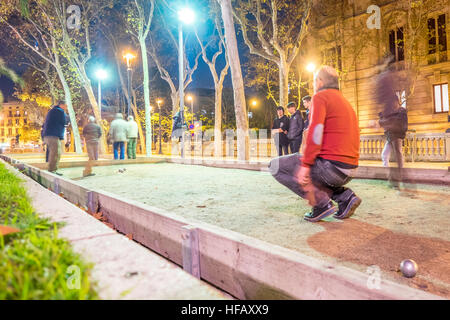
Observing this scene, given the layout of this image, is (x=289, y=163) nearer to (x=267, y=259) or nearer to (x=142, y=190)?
(x=267, y=259)

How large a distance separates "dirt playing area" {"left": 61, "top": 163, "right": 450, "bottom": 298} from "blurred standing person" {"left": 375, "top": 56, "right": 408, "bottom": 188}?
48 cm

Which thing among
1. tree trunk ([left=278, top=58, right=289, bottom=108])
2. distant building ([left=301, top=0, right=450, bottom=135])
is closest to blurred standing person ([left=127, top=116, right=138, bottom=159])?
tree trunk ([left=278, top=58, right=289, bottom=108])

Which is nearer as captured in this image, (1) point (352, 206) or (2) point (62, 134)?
(1) point (352, 206)

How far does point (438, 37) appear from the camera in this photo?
21.9 meters

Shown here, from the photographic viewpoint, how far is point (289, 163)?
3.80 meters

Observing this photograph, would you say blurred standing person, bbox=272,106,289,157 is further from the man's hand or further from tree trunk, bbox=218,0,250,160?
the man's hand

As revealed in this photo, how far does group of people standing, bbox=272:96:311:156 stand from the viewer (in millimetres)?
8750

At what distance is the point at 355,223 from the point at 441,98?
916 inches

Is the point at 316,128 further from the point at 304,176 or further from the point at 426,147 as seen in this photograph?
the point at 426,147

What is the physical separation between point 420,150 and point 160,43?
864 inches

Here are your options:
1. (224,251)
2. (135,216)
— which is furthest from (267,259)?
(135,216)

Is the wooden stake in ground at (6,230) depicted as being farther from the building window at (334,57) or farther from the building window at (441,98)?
the building window at (441,98)

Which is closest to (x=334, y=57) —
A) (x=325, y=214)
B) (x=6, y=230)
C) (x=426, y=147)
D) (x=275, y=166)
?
(x=426, y=147)
